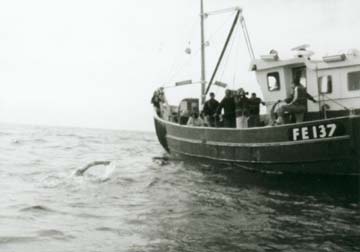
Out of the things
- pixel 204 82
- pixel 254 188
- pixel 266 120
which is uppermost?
pixel 204 82

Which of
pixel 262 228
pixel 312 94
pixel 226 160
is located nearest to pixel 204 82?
pixel 226 160

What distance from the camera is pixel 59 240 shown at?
23.4 feet

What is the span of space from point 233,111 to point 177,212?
6948 millimetres

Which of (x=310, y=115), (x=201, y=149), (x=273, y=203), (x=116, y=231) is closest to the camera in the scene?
(x=116, y=231)

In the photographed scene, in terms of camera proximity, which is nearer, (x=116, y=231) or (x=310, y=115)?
(x=116, y=231)

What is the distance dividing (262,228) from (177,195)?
355cm

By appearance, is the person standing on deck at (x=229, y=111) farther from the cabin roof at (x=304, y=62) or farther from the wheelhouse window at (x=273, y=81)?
the wheelhouse window at (x=273, y=81)

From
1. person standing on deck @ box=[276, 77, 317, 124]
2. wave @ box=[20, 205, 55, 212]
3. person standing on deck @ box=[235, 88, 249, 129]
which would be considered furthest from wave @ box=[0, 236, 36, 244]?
person standing on deck @ box=[235, 88, 249, 129]

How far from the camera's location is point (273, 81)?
14914mm

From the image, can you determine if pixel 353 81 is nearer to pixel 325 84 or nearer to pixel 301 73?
pixel 325 84

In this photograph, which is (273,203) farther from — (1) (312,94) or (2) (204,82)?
(2) (204,82)

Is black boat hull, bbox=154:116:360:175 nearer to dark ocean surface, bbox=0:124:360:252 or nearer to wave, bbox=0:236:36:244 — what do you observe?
dark ocean surface, bbox=0:124:360:252

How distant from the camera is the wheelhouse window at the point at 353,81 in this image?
42.3 feet

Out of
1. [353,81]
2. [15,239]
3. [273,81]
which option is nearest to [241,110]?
[273,81]
